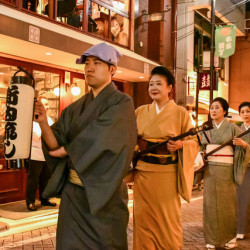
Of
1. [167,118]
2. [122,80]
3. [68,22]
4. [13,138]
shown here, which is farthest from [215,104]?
[122,80]

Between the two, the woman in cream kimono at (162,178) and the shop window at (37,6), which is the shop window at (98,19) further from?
the woman in cream kimono at (162,178)

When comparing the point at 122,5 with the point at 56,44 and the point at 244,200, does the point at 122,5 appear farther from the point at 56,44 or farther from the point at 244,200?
the point at 244,200

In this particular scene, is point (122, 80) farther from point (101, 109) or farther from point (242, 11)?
point (242, 11)

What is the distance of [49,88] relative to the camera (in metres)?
9.10

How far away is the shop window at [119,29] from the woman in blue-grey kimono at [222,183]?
7.44m

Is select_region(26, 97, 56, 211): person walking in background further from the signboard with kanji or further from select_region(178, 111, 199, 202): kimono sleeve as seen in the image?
the signboard with kanji

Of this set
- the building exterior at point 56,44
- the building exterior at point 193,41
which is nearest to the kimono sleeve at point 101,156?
the building exterior at point 56,44

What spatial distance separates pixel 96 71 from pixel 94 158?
74 centimetres

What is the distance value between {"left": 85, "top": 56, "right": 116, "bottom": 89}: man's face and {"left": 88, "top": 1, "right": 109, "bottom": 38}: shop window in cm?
838

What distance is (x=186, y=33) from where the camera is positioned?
16688 mm

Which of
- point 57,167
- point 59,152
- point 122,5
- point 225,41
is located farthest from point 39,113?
point 225,41

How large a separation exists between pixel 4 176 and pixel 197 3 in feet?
41.4

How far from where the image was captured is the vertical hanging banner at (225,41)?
54.2 ft

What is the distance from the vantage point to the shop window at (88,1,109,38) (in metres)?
11.0
